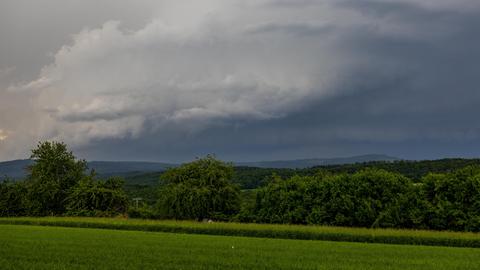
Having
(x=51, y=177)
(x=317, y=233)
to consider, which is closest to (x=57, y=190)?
(x=51, y=177)

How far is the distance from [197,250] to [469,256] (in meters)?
11.9

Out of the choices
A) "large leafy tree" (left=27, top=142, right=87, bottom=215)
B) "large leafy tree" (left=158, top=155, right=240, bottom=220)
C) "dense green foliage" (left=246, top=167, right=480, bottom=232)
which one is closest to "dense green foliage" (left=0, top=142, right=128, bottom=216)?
"large leafy tree" (left=27, top=142, right=87, bottom=215)

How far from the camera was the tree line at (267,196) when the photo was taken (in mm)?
39125

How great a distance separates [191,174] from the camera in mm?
50625

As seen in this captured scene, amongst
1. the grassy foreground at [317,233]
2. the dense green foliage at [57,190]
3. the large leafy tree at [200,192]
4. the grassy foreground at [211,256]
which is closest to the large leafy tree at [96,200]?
the dense green foliage at [57,190]

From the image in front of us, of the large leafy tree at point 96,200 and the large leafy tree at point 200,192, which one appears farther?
the large leafy tree at point 96,200

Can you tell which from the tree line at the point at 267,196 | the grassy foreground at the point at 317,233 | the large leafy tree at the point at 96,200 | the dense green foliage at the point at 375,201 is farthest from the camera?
the large leafy tree at the point at 96,200

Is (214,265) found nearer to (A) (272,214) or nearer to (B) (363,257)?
(B) (363,257)

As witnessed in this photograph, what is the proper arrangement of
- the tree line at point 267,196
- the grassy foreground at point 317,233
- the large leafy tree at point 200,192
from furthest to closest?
1. the large leafy tree at point 200,192
2. the tree line at point 267,196
3. the grassy foreground at point 317,233

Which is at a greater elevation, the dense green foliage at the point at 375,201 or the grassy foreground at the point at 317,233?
the dense green foliage at the point at 375,201

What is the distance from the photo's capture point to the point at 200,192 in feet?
158

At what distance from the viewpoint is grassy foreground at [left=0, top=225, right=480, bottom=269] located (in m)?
18.6

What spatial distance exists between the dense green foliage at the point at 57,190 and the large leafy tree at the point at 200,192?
9048 mm

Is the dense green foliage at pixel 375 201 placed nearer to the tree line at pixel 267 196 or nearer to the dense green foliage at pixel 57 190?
the tree line at pixel 267 196
